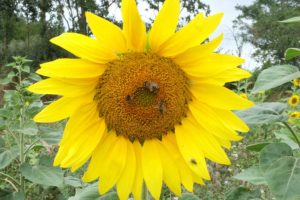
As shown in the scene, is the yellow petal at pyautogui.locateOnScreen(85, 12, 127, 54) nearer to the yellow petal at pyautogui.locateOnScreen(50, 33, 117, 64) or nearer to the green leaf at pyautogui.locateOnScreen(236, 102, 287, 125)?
the yellow petal at pyautogui.locateOnScreen(50, 33, 117, 64)

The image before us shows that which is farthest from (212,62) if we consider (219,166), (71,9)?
(71,9)

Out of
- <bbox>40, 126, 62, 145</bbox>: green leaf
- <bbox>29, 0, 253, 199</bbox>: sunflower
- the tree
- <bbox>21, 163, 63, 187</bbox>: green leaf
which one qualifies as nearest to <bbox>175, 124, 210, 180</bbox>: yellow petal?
<bbox>29, 0, 253, 199</bbox>: sunflower

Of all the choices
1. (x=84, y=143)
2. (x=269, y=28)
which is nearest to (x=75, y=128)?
(x=84, y=143)

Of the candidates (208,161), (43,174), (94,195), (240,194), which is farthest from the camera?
(208,161)

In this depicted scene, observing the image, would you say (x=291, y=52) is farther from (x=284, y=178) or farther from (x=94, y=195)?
(x=94, y=195)

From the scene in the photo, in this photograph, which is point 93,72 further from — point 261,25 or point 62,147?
point 261,25

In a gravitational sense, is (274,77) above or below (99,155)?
above

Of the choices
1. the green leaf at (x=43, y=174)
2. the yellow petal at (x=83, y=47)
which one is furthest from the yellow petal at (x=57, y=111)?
the green leaf at (x=43, y=174)
